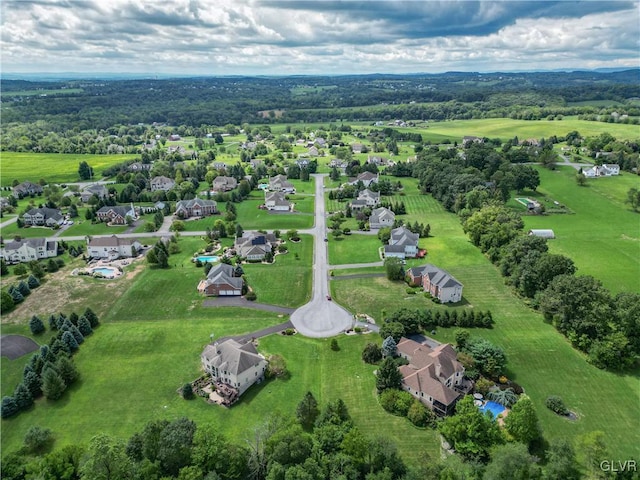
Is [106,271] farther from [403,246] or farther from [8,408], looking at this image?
[403,246]

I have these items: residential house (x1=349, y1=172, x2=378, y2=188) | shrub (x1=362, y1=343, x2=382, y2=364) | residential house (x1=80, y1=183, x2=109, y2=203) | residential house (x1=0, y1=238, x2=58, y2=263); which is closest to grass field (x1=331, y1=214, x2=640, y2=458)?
shrub (x1=362, y1=343, x2=382, y2=364)

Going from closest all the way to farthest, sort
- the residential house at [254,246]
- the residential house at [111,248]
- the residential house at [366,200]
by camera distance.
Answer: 1. the residential house at [254,246]
2. the residential house at [111,248]
3. the residential house at [366,200]

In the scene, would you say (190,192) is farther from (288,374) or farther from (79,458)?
(79,458)

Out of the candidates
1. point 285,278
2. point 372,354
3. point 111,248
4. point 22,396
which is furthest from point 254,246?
point 22,396

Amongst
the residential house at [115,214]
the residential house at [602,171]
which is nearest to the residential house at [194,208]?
the residential house at [115,214]

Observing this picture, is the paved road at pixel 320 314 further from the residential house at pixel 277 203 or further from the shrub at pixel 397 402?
the residential house at pixel 277 203

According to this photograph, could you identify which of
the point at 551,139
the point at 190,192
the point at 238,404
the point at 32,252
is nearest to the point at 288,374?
the point at 238,404
